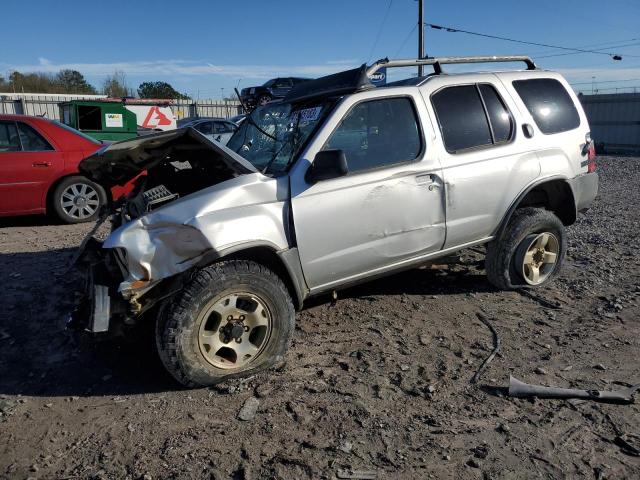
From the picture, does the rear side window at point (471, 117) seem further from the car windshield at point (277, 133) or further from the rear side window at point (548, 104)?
the car windshield at point (277, 133)

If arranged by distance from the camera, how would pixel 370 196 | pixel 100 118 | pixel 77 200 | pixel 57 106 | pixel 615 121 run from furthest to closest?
pixel 57 106, pixel 615 121, pixel 100 118, pixel 77 200, pixel 370 196

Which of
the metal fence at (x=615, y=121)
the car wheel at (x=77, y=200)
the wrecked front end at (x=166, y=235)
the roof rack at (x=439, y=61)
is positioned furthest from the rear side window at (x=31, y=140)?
the metal fence at (x=615, y=121)

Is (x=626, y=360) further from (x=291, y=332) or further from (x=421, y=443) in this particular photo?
(x=291, y=332)

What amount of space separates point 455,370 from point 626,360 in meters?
1.22

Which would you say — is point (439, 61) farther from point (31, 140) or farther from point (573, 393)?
point (31, 140)

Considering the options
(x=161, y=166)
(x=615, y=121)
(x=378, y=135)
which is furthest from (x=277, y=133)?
(x=615, y=121)

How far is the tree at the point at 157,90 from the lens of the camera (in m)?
50.9

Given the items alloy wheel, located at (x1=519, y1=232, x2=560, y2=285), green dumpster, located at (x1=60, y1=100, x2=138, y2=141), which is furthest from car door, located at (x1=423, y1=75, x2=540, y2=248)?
green dumpster, located at (x1=60, y1=100, x2=138, y2=141)

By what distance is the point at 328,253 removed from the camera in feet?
12.3

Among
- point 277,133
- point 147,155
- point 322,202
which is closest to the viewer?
point 322,202

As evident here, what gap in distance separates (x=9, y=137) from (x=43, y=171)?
0.70 metres

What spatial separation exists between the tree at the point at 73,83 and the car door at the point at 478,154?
49.9 m

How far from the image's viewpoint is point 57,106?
1137 inches

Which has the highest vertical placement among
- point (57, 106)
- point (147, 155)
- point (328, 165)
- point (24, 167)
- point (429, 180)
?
point (57, 106)
